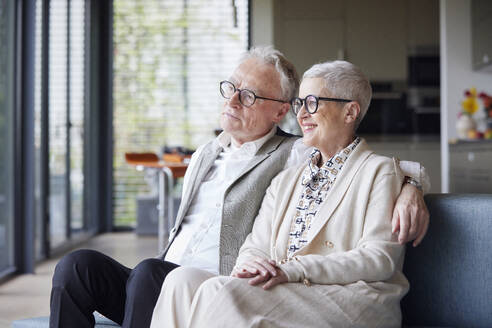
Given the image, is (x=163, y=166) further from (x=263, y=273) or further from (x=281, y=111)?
(x=263, y=273)

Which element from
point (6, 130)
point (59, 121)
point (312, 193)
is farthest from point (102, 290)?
point (59, 121)

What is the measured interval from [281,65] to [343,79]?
1.38ft

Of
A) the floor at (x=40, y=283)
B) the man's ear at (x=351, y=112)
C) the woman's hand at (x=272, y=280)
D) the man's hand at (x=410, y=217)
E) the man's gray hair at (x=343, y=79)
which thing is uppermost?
the man's gray hair at (x=343, y=79)

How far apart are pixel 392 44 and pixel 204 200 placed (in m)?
4.83

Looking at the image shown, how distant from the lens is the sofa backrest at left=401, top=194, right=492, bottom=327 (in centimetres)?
173

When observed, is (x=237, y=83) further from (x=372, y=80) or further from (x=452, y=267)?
(x=372, y=80)

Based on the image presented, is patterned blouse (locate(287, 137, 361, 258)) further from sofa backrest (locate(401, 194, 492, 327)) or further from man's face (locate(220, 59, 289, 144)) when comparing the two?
man's face (locate(220, 59, 289, 144))

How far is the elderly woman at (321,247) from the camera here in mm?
1524

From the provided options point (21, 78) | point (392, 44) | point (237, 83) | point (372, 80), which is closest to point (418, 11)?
point (392, 44)

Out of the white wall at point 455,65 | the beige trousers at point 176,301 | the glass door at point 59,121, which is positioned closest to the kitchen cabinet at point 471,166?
Result: the white wall at point 455,65

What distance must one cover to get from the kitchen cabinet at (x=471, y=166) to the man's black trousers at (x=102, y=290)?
341 cm

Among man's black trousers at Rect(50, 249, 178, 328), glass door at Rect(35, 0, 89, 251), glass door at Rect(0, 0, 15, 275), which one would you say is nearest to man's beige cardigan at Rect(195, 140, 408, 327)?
man's black trousers at Rect(50, 249, 178, 328)

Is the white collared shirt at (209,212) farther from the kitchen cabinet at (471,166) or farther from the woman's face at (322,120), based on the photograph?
the kitchen cabinet at (471,166)

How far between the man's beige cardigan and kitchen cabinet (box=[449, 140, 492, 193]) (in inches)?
123
